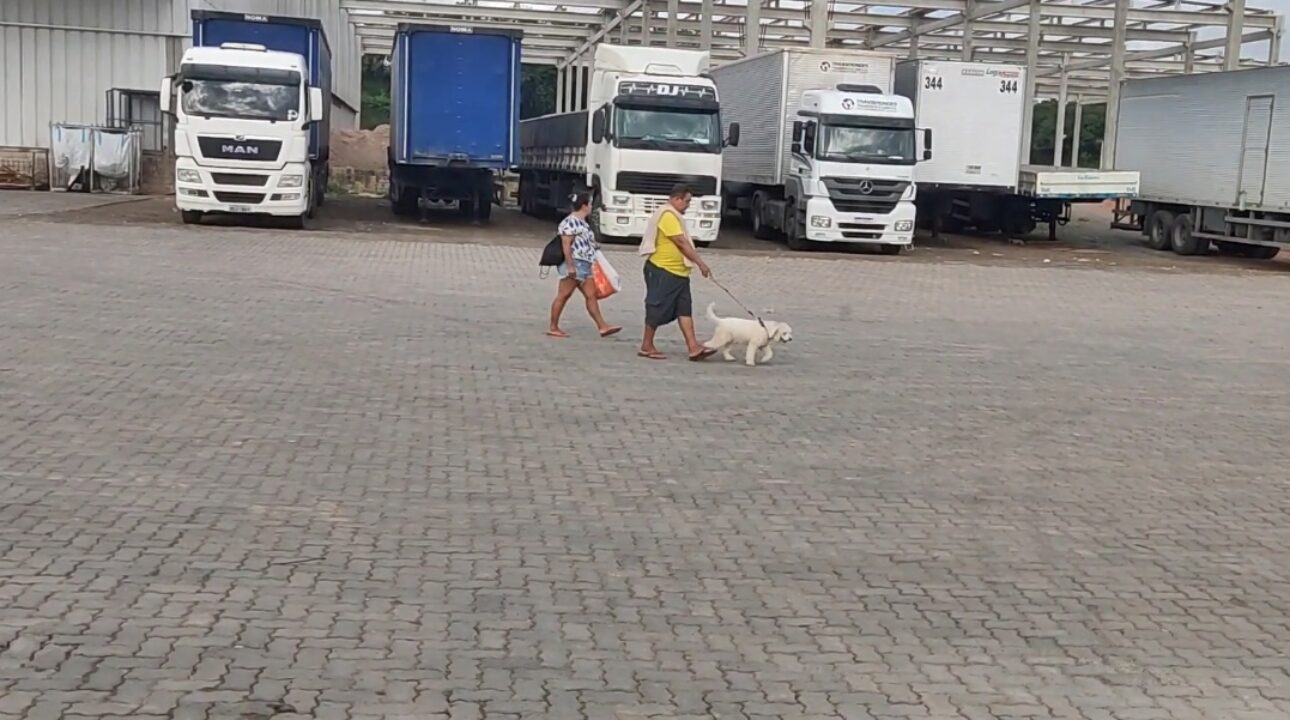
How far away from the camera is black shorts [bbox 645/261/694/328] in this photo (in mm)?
12227

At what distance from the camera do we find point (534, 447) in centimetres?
866

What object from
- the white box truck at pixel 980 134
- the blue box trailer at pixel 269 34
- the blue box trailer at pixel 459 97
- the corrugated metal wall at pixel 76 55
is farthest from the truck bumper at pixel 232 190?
the white box truck at pixel 980 134

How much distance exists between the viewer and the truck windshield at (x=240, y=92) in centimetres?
2406

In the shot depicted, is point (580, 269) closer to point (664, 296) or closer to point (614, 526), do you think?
point (664, 296)

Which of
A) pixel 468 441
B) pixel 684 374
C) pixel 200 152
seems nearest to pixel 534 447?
pixel 468 441

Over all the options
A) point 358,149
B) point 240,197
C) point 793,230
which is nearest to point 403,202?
point 240,197

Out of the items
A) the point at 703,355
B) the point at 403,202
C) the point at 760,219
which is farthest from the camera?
the point at 403,202

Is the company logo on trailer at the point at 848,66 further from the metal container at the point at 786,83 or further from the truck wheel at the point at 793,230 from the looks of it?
the truck wheel at the point at 793,230

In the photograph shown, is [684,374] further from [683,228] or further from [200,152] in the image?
[200,152]

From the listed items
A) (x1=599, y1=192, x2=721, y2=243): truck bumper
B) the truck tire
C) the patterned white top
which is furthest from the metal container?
the patterned white top

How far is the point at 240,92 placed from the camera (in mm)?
24203

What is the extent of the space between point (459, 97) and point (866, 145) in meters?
7.98

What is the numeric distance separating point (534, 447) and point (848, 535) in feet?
7.83

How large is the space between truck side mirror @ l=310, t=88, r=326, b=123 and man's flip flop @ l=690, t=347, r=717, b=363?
1460 centimetres
